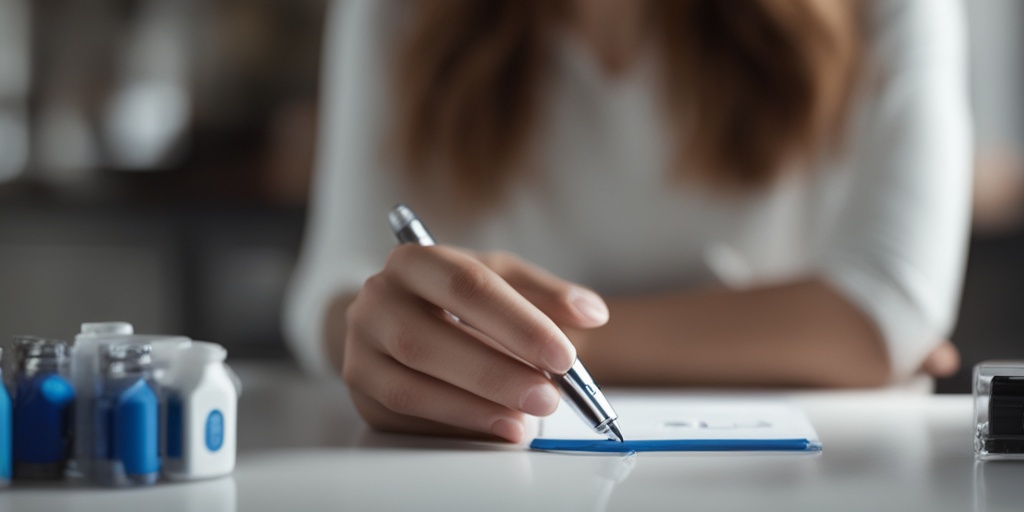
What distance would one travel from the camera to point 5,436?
1.60ft

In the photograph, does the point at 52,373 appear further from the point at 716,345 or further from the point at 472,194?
the point at 472,194

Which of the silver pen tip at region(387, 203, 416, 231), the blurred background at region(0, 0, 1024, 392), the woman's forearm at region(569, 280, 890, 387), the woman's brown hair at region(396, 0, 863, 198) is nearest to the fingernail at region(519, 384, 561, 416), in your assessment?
the silver pen tip at region(387, 203, 416, 231)

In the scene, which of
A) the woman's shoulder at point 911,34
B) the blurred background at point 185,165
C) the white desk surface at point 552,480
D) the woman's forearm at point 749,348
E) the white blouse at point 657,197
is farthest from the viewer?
the blurred background at point 185,165

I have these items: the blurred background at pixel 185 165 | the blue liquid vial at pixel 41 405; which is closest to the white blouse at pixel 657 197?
the blue liquid vial at pixel 41 405

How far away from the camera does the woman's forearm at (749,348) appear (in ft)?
3.03

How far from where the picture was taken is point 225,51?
9.62 ft

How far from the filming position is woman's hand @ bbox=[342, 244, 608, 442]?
0.55 meters

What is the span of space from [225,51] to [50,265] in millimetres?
772

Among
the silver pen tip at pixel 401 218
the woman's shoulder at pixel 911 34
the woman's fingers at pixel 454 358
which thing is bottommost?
the woman's fingers at pixel 454 358

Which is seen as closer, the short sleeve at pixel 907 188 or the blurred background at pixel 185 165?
the short sleeve at pixel 907 188

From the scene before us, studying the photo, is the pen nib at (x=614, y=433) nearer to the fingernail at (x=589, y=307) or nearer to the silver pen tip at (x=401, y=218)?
the fingernail at (x=589, y=307)

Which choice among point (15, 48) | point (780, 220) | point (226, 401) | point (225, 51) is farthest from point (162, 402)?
point (15, 48)

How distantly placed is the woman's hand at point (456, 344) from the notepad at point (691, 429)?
4 centimetres

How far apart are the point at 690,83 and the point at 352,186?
0.43 metres
